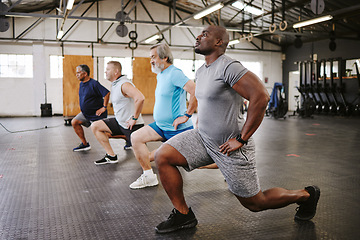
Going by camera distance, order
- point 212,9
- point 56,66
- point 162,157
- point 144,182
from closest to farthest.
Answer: point 162,157 < point 144,182 < point 212,9 < point 56,66

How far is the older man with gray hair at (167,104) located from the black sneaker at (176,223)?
3.29 feet

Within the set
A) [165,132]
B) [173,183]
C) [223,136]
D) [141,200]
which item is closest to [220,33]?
[223,136]

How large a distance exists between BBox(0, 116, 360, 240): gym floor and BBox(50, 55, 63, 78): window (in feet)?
32.0

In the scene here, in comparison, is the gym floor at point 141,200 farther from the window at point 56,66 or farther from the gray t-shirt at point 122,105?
the window at point 56,66

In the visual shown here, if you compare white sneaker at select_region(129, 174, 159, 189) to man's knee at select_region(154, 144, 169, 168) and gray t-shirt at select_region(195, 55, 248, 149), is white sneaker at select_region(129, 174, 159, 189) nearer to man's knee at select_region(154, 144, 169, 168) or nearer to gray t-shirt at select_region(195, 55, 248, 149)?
man's knee at select_region(154, 144, 169, 168)

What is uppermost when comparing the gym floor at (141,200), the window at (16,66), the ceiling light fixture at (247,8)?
the ceiling light fixture at (247,8)

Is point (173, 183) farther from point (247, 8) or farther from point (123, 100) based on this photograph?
point (247, 8)

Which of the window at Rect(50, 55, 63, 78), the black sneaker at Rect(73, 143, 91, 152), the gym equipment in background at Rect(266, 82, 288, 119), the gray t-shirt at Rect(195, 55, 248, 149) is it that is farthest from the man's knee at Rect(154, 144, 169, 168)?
the window at Rect(50, 55, 63, 78)

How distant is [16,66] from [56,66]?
5.17 ft

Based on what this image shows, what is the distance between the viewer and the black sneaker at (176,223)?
2143mm

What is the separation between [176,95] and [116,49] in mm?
12729

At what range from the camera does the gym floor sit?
2178 mm

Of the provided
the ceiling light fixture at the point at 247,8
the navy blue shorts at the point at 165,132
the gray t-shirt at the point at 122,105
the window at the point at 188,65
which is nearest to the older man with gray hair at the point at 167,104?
the navy blue shorts at the point at 165,132

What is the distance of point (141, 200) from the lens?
2836mm
